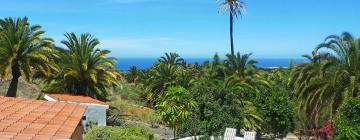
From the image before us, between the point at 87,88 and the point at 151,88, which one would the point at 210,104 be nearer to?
the point at 87,88

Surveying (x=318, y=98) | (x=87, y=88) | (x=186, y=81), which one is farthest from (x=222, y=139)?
(x=186, y=81)

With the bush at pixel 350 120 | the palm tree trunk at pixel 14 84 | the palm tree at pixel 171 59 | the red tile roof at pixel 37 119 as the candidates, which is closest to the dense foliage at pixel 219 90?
the palm tree at pixel 171 59

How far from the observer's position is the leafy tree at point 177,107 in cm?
2880

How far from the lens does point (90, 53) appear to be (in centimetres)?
3728

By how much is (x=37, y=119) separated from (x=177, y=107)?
52.1ft

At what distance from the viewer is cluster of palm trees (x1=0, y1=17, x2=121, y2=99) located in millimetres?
32375

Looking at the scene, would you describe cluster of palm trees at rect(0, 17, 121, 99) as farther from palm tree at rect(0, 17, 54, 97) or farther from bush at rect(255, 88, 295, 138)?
bush at rect(255, 88, 295, 138)

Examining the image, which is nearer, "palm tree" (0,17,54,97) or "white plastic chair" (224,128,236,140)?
"white plastic chair" (224,128,236,140)

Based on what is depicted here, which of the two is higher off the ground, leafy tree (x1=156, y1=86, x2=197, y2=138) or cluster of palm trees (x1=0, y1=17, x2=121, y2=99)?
cluster of palm trees (x1=0, y1=17, x2=121, y2=99)

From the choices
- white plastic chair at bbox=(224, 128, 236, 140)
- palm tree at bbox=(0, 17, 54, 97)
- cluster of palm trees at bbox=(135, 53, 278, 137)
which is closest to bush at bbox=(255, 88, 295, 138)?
cluster of palm trees at bbox=(135, 53, 278, 137)

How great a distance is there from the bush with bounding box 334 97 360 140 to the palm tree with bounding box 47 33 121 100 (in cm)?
2118

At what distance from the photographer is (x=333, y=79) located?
25.5 m

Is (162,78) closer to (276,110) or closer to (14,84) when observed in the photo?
(276,110)

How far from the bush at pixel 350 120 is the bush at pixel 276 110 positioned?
17.6 meters
